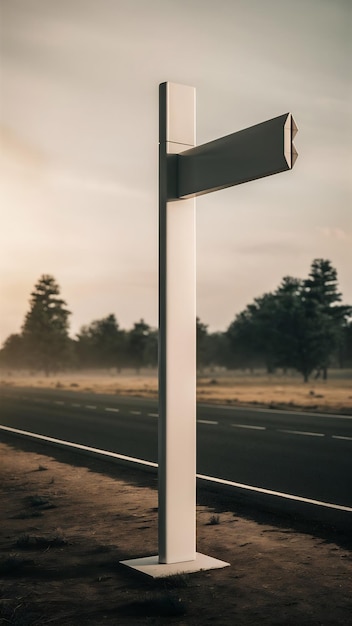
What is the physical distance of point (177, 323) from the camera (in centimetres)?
655

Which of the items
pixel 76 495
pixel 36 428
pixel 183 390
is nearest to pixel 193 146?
pixel 183 390

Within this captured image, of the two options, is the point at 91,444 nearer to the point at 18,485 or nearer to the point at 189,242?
the point at 18,485

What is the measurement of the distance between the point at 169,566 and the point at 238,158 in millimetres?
2993

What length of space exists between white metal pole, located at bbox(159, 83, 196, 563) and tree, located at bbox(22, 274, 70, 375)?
91.1m

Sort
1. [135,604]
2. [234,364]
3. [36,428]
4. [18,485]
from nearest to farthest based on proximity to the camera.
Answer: [135,604], [18,485], [36,428], [234,364]

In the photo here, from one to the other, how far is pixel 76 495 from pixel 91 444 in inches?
228

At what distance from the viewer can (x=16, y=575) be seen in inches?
248

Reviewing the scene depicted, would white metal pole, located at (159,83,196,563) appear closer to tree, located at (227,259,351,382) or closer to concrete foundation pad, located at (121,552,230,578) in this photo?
concrete foundation pad, located at (121,552,230,578)

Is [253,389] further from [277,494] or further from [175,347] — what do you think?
[175,347]

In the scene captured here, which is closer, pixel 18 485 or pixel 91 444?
pixel 18 485

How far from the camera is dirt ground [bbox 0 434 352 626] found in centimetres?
539

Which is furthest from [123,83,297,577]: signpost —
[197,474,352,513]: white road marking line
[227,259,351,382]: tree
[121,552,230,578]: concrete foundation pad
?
[227,259,351,382]: tree

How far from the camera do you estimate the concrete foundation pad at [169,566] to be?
6277 mm

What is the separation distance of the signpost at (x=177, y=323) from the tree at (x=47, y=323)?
9109cm
